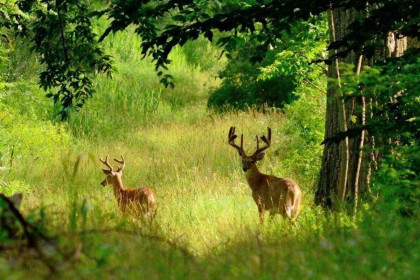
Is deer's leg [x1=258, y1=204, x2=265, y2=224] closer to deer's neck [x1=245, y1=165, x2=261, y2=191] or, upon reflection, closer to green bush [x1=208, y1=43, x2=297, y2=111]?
deer's neck [x1=245, y1=165, x2=261, y2=191]

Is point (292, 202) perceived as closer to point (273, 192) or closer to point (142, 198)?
point (273, 192)

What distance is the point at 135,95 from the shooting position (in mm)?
25203

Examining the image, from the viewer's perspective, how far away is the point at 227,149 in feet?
53.7

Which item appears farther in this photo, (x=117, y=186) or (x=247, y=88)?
(x=247, y=88)

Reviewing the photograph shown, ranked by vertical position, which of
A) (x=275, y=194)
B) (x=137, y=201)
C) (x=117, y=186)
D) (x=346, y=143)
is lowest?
(x=117, y=186)

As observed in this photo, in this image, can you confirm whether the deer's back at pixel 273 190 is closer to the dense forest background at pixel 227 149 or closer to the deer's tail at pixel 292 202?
the deer's tail at pixel 292 202

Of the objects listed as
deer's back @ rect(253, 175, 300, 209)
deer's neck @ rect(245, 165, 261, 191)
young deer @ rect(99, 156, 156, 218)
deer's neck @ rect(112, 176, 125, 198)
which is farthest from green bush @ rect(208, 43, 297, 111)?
deer's back @ rect(253, 175, 300, 209)

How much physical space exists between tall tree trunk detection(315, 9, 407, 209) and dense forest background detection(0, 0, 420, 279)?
→ 0.07 feet

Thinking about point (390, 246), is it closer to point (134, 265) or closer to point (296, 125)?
point (134, 265)

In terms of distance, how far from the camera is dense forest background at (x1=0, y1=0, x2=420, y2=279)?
5.04 metres

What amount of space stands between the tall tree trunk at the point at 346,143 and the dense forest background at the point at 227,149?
0.07ft

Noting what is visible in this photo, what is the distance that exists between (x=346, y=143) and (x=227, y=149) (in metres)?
6.92

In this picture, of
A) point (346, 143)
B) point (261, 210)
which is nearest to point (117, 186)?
point (261, 210)

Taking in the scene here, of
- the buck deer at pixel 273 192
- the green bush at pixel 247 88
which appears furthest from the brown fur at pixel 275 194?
the green bush at pixel 247 88
